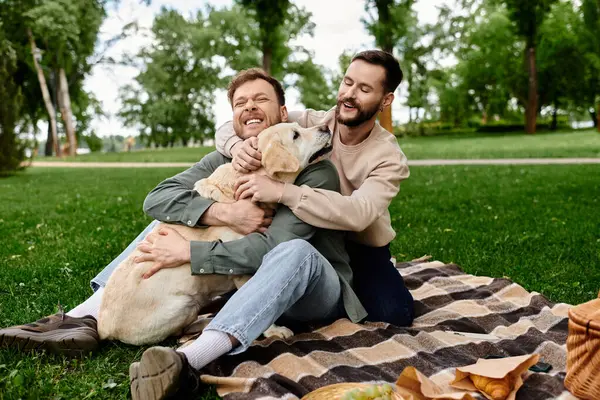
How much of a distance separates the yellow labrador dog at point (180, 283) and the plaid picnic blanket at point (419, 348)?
0.43 meters

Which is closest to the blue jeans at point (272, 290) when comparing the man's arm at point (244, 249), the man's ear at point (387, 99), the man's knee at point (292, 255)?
the man's knee at point (292, 255)

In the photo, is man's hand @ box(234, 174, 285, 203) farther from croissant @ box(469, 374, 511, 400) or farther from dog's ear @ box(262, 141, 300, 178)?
croissant @ box(469, 374, 511, 400)

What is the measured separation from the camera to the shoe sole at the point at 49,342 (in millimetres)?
3711

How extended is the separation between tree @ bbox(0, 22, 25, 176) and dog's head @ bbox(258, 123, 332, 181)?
16.7 m

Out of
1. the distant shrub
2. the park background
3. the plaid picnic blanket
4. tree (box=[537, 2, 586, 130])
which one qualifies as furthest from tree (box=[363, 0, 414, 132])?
the distant shrub

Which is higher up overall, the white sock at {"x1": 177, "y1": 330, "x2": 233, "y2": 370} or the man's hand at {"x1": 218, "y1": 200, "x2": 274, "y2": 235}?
the man's hand at {"x1": 218, "y1": 200, "x2": 274, "y2": 235}

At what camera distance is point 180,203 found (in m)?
3.91

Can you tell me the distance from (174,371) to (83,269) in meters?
3.71

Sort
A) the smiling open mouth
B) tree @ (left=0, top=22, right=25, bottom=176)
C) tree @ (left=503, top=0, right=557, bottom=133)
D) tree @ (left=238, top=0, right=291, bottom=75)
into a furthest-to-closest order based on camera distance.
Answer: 1. tree @ (left=503, top=0, right=557, bottom=133)
2. tree @ (left=238, top=0, right=291, bottom=75)
3. tree @ (left=0, top=22, right=25, bottom=176)
4. the smiling open mouth

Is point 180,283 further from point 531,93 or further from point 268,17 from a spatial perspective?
point 531,93

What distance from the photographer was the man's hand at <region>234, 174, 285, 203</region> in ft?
11.8

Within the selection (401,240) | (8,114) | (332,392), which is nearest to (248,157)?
(332,392)

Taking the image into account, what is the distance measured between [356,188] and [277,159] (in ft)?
2.45

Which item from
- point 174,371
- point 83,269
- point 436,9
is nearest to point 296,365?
point 174,371
